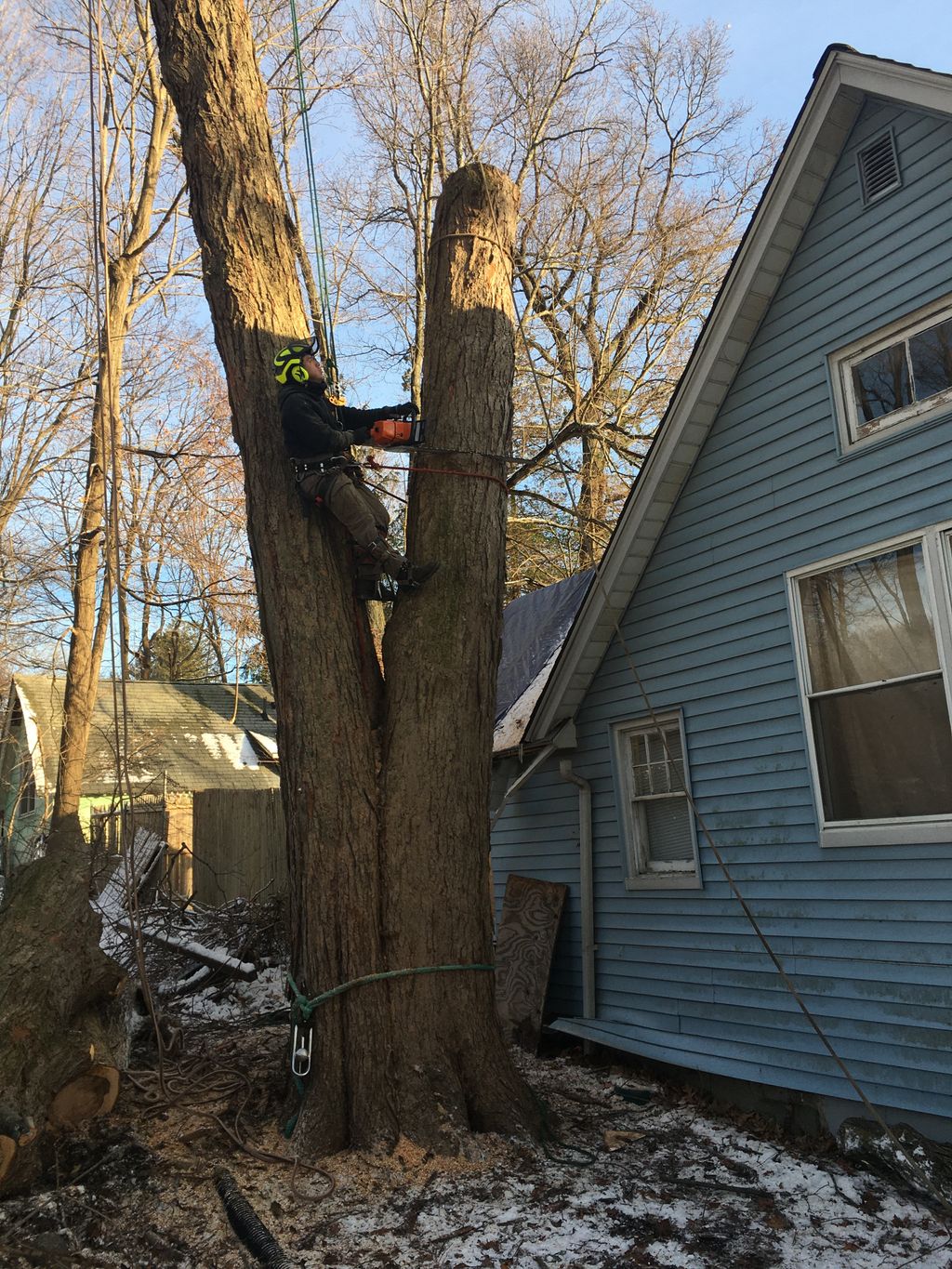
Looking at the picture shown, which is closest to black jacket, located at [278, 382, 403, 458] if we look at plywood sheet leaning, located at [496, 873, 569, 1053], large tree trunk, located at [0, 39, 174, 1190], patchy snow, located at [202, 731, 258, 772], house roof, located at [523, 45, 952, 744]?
large tree trunk, located at [0, 39, 174, 1190]

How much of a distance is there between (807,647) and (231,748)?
20842mm

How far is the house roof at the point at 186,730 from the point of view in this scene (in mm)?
23016

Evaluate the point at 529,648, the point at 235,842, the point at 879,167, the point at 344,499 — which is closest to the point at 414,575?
the point at 344,499

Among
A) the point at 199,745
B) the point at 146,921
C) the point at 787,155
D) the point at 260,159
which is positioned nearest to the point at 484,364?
the point at 260,159

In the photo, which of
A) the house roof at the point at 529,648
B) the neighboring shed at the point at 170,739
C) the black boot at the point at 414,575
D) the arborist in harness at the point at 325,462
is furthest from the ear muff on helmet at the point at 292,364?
the neighboring shed at the point at 170,739

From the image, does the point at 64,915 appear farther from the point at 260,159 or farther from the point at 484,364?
the point at 260,159

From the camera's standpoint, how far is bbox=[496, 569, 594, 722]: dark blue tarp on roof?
400 inches

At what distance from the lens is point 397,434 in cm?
575

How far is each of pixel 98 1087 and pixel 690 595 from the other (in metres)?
5.03

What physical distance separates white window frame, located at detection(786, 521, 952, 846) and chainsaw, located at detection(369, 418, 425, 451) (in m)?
2.72

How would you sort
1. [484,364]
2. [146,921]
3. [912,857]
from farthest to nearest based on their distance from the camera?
[146,921] → [484,364] → [912,857]

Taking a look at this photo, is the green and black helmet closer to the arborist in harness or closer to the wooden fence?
the arborist in harness

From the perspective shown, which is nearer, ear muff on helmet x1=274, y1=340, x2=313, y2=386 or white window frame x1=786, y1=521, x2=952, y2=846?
ear muff on helmet x1=274, y1=340, x2=313, y2=386

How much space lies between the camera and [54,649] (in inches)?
628
